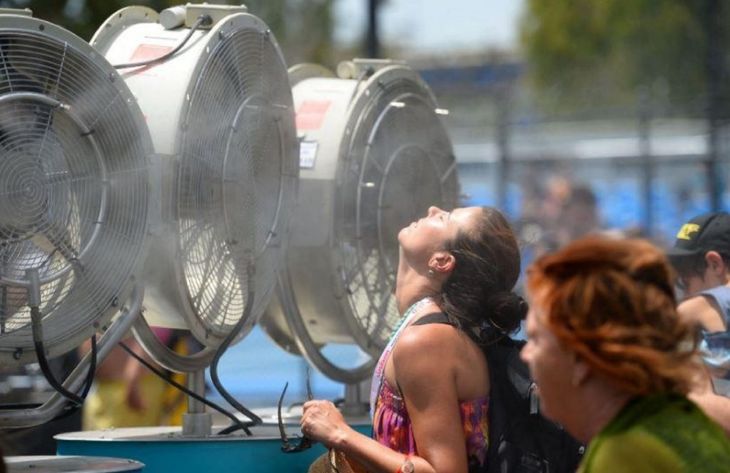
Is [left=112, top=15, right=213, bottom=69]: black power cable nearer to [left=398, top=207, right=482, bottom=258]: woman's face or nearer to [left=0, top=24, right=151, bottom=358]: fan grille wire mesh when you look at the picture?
[left=0, top=24, right=151, bottom=358]: fan grille wire mesh

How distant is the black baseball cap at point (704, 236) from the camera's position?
4645 millimetres

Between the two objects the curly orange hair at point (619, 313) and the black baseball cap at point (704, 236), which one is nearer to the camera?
the curly orange hair at point (619, 313)

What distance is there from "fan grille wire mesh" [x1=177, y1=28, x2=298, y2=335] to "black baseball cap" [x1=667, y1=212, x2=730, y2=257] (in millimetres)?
1387

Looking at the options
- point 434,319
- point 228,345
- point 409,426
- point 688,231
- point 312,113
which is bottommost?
point 409,426

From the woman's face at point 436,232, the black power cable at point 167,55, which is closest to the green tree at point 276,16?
the black power cable at point 167,55

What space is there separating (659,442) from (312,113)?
2769mm

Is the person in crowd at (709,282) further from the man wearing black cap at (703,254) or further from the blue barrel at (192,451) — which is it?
the blue barrel at (192,451)

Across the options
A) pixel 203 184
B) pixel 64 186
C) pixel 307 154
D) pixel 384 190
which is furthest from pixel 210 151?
pixel 384 190

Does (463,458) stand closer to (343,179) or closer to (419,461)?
(419,461)

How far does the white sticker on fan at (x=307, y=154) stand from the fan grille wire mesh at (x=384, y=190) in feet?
0.40

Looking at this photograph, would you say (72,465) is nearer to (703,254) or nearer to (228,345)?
(228,345)

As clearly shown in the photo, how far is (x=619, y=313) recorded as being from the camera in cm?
220

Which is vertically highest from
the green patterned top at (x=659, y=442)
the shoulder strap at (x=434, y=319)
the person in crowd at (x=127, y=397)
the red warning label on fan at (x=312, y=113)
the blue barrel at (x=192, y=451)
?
the red warning label on fan at (x=312, y=113)

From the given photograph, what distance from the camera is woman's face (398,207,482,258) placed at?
3676mm
